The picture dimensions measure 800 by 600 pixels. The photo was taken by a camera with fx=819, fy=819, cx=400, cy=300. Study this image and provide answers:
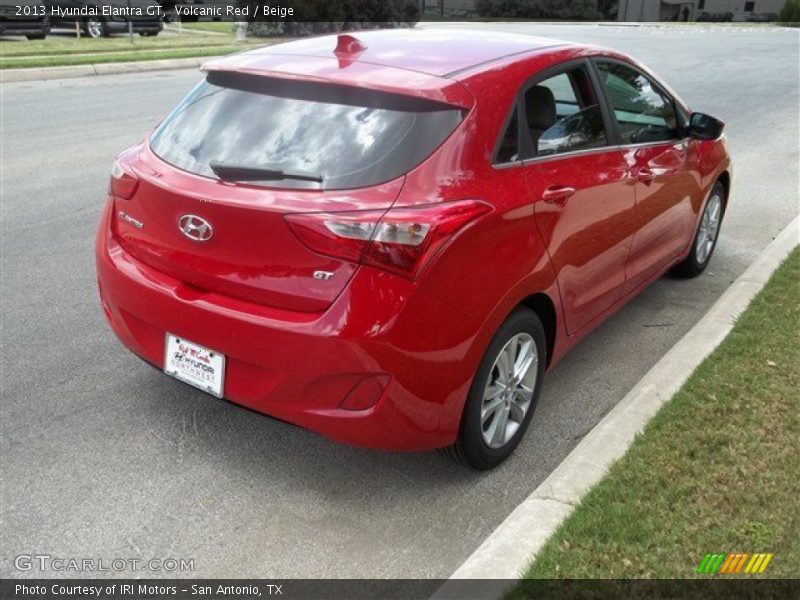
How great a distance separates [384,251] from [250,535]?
3.89ft

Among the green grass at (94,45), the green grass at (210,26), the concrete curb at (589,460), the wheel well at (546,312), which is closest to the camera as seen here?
the concrete curb at (589,460)

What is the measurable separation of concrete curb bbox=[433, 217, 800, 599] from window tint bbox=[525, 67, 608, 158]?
1205 millimetres

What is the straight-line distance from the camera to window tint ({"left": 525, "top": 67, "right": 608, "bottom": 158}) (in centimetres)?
353

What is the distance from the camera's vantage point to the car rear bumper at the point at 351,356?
2826 millimetres

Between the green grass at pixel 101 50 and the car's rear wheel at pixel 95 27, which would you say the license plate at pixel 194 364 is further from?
the car's rear wheel at pixel 95 27

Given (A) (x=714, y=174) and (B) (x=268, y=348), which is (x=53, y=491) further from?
(A) (x=714, y=174)

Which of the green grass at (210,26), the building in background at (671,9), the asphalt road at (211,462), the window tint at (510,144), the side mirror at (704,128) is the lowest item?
the asphalt road at (211,462)

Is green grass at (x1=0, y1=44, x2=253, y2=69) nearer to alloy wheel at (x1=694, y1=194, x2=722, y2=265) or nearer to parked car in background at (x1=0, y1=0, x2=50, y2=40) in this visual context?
parked car in background at (x1=0, y1=0, x2=50, y2=40)

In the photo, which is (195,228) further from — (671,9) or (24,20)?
(671,9)

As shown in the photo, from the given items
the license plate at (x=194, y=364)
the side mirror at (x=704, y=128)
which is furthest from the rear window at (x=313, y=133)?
the side mirror at (x=704, y=128)

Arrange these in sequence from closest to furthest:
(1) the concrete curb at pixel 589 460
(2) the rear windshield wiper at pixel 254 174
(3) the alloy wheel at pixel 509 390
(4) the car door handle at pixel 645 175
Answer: (1) the concrete curb at pixel 589 460
(2) the rear windshield wiper at pixel 254 174
(3) the alloy wheel at pixel 509 390
(4) the car door handle at pixel 645 175

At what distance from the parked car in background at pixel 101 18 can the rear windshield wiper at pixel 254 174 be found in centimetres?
2407

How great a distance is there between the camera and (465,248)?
2977 millimetres

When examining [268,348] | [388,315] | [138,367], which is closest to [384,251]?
[388,315]
